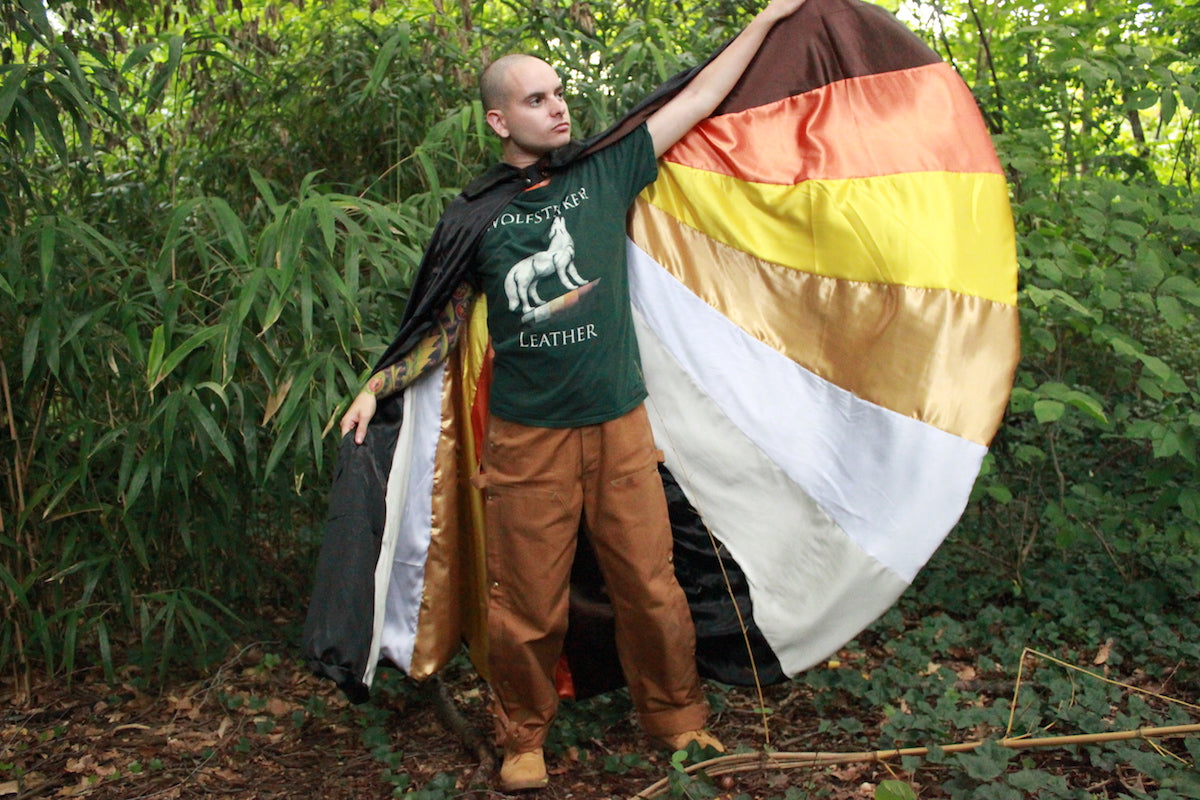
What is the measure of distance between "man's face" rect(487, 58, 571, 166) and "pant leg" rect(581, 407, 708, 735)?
705 millimetres

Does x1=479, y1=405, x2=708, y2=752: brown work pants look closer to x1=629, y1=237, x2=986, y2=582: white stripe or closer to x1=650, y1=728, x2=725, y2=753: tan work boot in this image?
x1=650, y1=728, x2=725, y2=753: tan work boot

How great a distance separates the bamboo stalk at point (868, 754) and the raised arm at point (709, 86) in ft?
5.11

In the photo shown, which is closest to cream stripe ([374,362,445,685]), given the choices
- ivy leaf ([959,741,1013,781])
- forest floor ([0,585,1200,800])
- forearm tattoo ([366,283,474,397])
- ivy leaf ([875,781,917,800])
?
forearm tattoo ([366,283,474,397])

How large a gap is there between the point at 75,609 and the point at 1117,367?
11.2 feet

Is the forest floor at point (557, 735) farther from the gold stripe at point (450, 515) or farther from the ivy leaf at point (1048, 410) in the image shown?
the ivy leaf at point (1048, 410)

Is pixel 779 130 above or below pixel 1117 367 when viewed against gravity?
above

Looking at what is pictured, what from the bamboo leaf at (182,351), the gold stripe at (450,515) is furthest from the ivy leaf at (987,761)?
the bamboo leaf at (182,351)

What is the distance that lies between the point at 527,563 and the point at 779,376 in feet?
2.61

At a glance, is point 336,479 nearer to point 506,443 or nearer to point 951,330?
point 506,443

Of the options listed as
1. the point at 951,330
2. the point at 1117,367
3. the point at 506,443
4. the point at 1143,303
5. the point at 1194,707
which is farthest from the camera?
the point at 1117,367

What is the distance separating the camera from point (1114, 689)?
287 cm

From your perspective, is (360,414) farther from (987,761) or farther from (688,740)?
(987,761)

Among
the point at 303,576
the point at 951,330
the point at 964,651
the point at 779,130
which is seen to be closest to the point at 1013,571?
the point at 964,651

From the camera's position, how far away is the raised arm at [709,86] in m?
2.53
